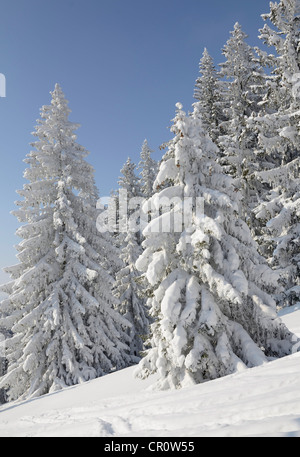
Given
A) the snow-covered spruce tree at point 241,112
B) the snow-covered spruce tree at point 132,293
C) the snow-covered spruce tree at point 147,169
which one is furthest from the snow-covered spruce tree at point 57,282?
the snow-covered spruce tree at point 147,169

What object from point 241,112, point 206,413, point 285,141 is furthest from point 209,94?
point 206,413

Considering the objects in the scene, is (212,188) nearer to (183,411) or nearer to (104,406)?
(183,411)

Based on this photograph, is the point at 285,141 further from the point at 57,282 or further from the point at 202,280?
the point at 57,282

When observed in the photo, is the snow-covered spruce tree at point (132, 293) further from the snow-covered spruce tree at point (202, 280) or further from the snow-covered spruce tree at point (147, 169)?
the snow-covered spruce tree at point (202, 280)

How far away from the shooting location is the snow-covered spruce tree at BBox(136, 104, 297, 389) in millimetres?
7520

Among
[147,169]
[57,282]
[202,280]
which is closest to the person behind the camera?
[202,280]

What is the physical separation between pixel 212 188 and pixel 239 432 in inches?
265

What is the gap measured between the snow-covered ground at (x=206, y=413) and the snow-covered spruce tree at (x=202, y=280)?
107 cm

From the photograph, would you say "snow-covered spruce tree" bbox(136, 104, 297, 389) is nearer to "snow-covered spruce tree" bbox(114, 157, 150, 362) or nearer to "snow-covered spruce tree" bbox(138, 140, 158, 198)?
"snow-covered spruce tree" bbox(114, 157, 150, 362)

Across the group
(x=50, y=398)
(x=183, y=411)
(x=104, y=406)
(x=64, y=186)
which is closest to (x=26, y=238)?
(x=64, y=186)

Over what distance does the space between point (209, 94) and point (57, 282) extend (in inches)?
681

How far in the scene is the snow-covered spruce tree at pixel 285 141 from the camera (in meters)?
14.0

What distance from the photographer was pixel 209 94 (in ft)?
71.5

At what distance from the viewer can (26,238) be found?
15555mm
